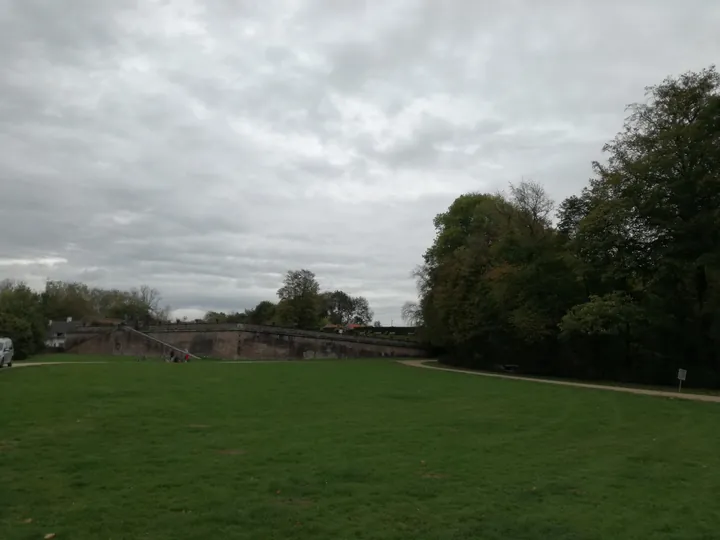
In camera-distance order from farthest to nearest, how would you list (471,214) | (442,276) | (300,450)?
(471,214) → (442,276) → (300,450)

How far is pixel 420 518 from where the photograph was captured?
8.08 m

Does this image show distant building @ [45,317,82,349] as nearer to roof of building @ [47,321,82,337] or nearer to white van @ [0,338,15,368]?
roof of building @ [47,321,82,337]

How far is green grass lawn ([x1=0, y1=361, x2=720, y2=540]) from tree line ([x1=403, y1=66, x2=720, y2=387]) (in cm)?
1619

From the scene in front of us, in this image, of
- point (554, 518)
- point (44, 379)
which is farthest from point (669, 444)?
point (44, 379)

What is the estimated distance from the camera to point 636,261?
118 ft

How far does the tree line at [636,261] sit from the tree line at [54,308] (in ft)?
142

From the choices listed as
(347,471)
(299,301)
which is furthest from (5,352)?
(299,301)

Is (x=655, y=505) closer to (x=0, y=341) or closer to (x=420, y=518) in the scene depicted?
(x=420, y=518)

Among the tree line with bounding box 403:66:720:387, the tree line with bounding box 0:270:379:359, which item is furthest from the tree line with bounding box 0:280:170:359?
the tree line with bounding box 403:66:720:387

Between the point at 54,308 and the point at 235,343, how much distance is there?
54.4m

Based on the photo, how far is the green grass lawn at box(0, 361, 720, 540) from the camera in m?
7.74

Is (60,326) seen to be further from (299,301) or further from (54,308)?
(299,301)

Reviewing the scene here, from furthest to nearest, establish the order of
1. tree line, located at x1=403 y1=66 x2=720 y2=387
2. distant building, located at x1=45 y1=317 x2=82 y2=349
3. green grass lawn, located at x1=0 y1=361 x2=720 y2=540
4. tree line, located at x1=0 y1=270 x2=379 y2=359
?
distant building, located at x1=45 y1=317 x2=82 y2=349, tree line, located at x1=0 y1=270 x2=379 y2=359, tree line, located at x1=403 y1=66 x2=720 y2=387, green grass lawn, located at x1=0 y1=361 x2=720 y2=540

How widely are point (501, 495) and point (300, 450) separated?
175 inches
